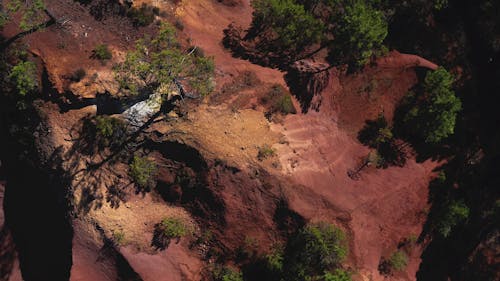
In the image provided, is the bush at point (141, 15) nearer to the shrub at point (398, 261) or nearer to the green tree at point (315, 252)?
the green tree at point (315, 252)

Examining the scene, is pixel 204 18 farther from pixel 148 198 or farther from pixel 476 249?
pixel 476 249

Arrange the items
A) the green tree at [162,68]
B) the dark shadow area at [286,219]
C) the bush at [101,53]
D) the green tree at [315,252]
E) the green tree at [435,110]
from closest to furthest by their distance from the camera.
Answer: the green tree at [162,68], the green tree at [315,252], the bush at [101,53], the dark shadow area at [286,219], the green tree at [435,110]

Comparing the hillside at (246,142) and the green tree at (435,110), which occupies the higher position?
the green tree at (435,110)

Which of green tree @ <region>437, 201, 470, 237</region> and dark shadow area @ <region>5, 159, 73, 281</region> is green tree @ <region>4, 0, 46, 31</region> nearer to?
dark shadow area @ <region>5, 159, 73, 281</region>

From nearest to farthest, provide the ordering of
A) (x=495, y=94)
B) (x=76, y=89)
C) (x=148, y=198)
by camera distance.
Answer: (x=76, y=89) < (x=148, y=198) < (x=495, y=94)

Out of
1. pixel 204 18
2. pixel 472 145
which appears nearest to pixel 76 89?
pixel 204 18

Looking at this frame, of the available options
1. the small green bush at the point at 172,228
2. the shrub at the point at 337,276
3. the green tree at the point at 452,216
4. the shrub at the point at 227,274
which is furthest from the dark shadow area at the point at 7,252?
the green tree at the point at 452,216
